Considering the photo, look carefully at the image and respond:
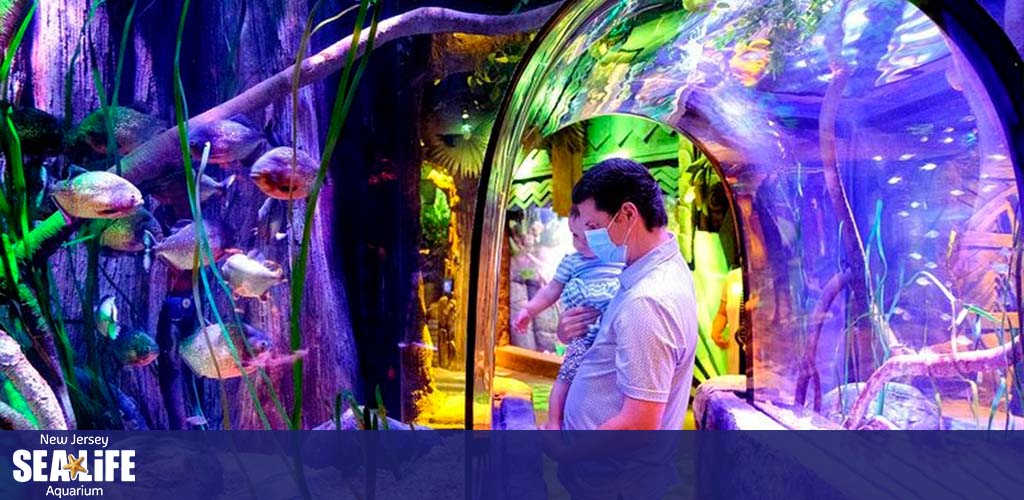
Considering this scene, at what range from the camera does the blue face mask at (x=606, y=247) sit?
1845 millimetres

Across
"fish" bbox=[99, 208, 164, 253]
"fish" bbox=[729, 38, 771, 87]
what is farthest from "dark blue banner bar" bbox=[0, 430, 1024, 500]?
"fish" bbox=[729, 38, 771, 87]

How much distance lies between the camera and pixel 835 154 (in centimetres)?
221

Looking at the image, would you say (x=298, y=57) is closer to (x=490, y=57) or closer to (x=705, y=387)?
(x=490, y=57)

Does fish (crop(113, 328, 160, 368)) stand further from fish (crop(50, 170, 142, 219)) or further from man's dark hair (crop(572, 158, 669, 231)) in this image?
man's dark hair (crop(572, 158, 669, 231))

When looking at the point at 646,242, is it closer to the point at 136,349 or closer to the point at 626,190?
the point at 626,190

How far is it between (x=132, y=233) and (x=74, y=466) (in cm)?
65

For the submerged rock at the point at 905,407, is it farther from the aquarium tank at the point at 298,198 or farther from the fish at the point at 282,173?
the fish at the point at 282,173

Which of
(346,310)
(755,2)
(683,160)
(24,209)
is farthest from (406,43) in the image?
(683,160)

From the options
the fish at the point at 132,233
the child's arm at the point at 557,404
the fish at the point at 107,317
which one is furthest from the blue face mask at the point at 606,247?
the fish at the point at 107,317

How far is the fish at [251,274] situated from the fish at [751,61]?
148 centimetres

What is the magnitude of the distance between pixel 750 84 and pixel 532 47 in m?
1.00

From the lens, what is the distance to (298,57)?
1.81m

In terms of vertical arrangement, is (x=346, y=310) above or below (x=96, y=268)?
below

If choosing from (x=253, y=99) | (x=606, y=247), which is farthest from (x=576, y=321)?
(x=253, y=99)
